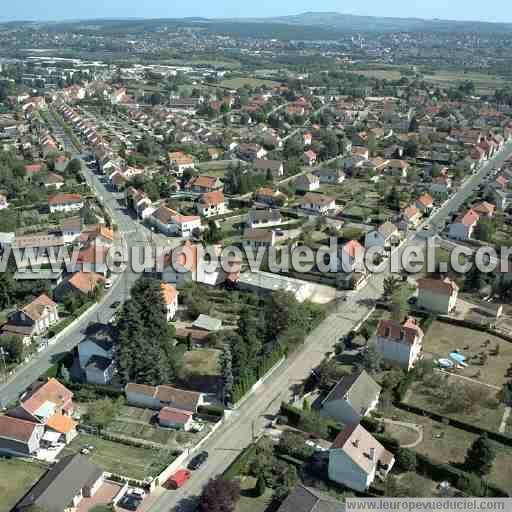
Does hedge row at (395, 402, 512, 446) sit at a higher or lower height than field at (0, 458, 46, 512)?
higher

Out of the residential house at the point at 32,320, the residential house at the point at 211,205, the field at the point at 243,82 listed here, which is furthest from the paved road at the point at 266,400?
the field at the point at 243,82

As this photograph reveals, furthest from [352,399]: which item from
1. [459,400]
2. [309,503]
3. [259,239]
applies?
[259,239]

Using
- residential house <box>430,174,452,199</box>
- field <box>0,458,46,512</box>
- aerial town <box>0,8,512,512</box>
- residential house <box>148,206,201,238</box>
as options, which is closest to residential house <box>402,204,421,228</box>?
aerial town <box>0,8,512,512</box>

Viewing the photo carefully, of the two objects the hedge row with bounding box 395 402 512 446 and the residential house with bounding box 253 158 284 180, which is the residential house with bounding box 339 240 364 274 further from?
the residential house with bounding box 253 158 284 180

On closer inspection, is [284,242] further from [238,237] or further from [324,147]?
[324,147]

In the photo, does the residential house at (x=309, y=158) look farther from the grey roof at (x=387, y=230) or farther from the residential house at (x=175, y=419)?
the residential house at (x=175, y=419)

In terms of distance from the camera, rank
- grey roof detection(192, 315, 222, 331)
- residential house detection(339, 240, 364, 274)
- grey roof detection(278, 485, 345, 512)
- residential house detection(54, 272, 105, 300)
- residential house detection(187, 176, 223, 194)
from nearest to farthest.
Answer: grey roof detection(278, 485, 345, 512), grey roof detection(192, 315, 222, 331), residential house detection(54, 272, 105, 300), residential house detection(339, 240, 364, 274), residential house detection(187, 176, 223, 194)

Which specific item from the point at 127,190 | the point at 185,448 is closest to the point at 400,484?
the point at 185,448
